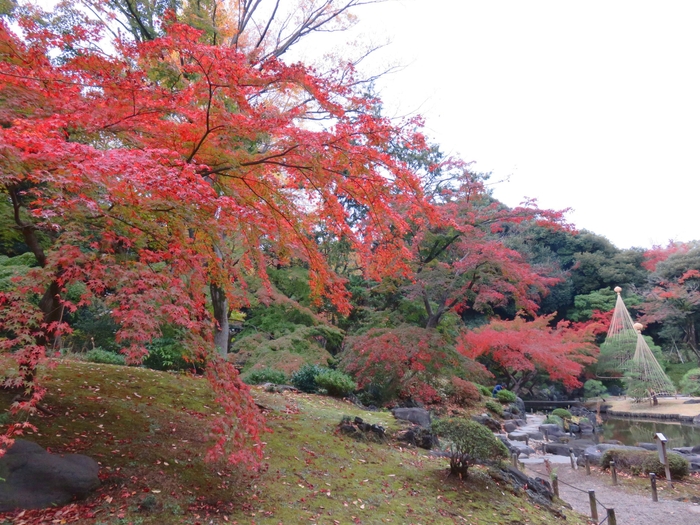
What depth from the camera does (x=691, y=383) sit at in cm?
2258

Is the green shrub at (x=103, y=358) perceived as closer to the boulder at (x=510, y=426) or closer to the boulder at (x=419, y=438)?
the boulder at (x=419, y=438)

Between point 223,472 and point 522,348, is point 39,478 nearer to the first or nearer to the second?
point 223,472

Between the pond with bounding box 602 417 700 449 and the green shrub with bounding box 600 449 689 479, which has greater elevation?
the green shrub with bounding box 600 449 689 479

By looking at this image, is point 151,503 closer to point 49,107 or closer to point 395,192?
point 49,107

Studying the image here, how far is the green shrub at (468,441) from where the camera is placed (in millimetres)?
6156

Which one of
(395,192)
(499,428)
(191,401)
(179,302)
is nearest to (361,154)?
(395,192)

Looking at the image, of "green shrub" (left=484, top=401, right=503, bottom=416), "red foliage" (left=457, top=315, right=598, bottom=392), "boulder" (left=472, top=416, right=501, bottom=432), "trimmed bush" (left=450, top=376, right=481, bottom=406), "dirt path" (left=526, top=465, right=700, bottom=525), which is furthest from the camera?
"red foliage" (left=457, top=315, right=598, bottom=392)

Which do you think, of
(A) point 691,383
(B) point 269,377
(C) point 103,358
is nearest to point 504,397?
(A) point 691,383

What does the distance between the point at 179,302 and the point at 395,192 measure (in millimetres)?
3540

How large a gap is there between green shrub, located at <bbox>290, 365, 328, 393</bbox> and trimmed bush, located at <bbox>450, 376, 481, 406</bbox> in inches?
194

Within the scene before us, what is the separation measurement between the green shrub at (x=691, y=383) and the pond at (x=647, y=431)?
13.8 ft

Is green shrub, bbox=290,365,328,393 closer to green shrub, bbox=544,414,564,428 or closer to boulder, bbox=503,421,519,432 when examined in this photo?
boulder, bbox=503,421,519,432

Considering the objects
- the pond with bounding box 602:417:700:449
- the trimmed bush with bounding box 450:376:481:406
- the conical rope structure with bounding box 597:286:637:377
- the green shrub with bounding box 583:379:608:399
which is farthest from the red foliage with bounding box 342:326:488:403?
the conical rope structure with bounding box 597:286:637:377

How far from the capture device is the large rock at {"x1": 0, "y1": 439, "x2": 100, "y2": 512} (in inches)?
151
